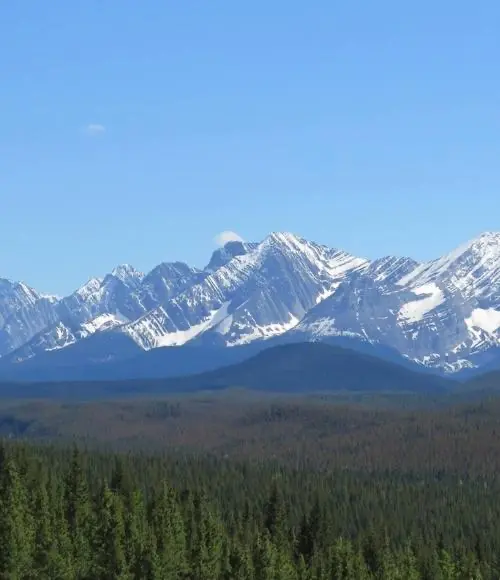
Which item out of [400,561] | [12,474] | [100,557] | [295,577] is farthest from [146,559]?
[400,561]

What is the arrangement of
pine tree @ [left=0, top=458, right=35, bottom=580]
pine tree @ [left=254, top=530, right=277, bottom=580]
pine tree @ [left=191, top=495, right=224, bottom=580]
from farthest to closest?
1. pine tree @ [left=191, top=495, right=224, bottom=580]
2. pine tree @ [left=254, top=530, right=277, bottom=580]
3. pine tree @ [left=0, top=458, right=35, bottom=580]

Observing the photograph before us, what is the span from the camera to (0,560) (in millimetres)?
155875

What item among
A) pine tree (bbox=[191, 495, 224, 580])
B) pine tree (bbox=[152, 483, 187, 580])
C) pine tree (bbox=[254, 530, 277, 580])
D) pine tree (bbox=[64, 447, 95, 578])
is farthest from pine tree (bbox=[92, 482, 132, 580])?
pine tree (bbox=[254, 530, 277, 580])

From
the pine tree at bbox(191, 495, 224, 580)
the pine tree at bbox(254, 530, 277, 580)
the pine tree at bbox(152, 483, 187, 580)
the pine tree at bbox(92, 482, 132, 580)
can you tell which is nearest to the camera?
the pine tree at bbox(92, 482, 132, 580)

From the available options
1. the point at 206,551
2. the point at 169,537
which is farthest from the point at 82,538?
the point at 206,551

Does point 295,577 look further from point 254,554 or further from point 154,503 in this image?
point 154,503

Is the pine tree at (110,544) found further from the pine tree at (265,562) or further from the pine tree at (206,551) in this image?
the pine tree at (265,562)

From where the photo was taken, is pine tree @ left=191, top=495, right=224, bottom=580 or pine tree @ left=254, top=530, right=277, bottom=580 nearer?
pine tree @ left=254, top=530, right=277, bottom=580

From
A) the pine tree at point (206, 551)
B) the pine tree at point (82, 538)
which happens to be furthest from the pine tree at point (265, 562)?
the pine tree at point (82, 538)

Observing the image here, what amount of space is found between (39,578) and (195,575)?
22285 millimetres

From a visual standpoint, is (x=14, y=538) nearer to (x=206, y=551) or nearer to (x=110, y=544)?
(x=110, y=544)

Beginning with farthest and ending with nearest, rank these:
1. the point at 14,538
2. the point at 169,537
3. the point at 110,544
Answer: the point at 169,537 < the point at 110,544 < the point at 14,538

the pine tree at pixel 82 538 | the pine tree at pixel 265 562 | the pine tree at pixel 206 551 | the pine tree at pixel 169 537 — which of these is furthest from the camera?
the pine tree at pixel 206 551

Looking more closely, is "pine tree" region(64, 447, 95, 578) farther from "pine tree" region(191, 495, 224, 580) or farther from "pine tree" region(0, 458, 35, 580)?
"pine tree" region(191, 495, 224, 580)
